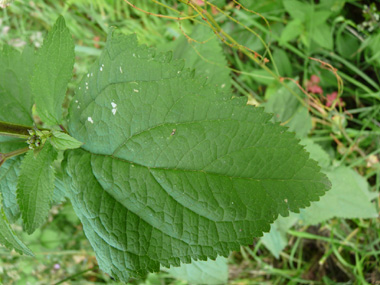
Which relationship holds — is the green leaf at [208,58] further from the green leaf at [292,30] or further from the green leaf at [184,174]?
the green leaf at [184,174]

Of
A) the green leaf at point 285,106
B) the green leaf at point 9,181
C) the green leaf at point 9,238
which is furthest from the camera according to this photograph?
the green leaf at point 285,106

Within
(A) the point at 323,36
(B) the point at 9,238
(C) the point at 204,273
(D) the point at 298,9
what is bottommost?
(C) the point at 204,273

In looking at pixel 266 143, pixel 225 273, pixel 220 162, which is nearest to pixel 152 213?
pixel 220 162

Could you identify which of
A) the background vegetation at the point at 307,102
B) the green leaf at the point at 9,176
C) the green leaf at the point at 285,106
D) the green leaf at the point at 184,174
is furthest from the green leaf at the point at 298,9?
the green leaf at the point at 9,176

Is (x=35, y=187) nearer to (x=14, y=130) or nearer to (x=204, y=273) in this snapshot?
(x=14, y=130)

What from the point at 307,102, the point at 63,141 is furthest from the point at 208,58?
the point at 63,141

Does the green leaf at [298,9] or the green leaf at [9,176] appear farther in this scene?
the green leaf at [298,9]

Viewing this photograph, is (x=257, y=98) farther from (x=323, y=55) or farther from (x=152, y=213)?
(x=152, y=213)
